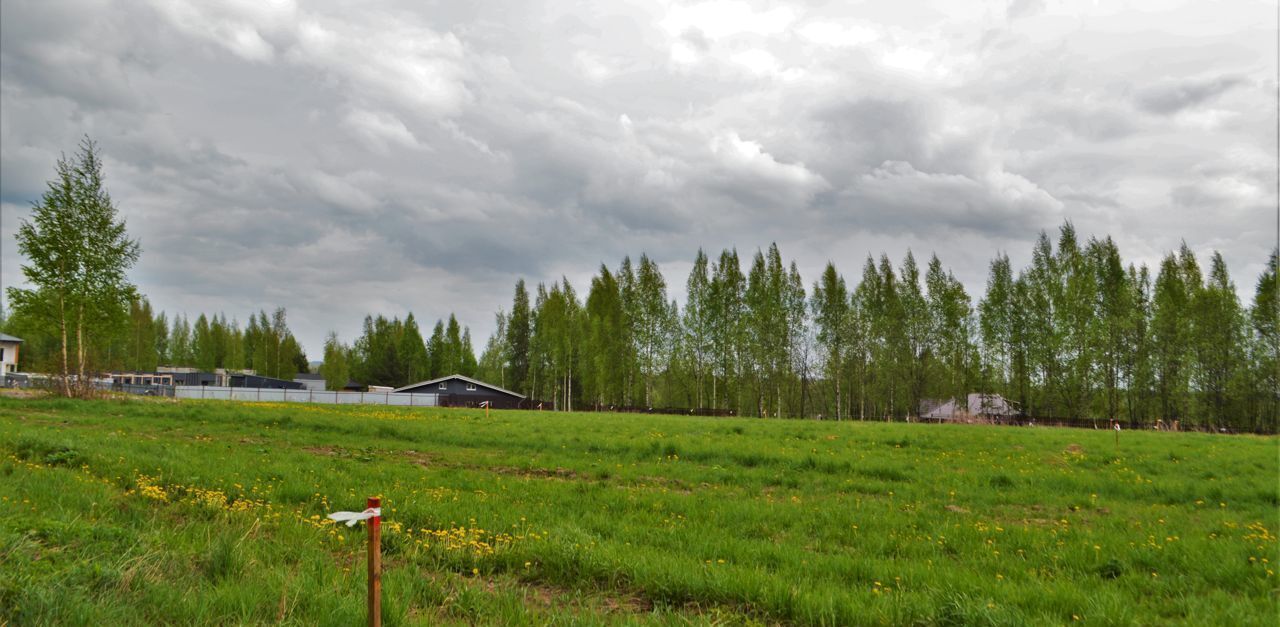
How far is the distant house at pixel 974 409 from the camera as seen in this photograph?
5225 cm

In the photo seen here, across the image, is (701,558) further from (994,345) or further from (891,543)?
(994,345)

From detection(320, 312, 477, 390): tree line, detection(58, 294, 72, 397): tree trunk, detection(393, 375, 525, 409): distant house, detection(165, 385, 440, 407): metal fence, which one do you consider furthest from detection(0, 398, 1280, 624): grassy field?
detection(320, 312, 477, 390): tree line

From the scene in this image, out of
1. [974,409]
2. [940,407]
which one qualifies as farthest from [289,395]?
[974,409]

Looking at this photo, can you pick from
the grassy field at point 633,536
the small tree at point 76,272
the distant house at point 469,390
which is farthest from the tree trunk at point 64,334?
the distant house at point 469,390

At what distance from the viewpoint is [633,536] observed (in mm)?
8273

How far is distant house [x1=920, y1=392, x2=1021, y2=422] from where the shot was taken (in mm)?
52250

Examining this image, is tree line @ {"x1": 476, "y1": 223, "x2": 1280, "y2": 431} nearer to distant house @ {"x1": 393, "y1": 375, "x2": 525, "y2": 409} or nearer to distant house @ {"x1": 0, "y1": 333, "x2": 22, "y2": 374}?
distant house @ {"x1": 393, "y1": 375, "x2": 525, "y2": 409}

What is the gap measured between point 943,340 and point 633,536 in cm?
6104

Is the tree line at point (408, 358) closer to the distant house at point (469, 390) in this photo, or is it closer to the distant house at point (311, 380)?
the distant house at point (311, 380)

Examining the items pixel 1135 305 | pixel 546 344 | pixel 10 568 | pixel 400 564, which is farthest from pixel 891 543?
pixel 546 344

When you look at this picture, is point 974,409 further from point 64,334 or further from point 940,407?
point 64,334

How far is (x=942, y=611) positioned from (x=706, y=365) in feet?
196

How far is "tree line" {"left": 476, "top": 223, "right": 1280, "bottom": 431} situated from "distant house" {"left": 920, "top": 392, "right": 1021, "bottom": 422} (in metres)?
1.25

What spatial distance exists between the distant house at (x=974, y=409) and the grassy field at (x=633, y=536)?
3738cm
